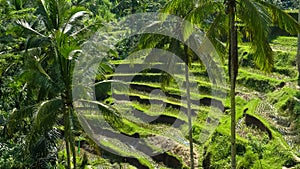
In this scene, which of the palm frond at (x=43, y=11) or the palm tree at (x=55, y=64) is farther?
the palm frond at (x=43, y=11)

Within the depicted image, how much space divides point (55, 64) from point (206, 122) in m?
11.8

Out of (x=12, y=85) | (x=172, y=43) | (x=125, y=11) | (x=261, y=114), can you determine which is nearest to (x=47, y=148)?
(x=12, y=85)

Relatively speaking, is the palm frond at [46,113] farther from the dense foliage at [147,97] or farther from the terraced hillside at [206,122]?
the terraced hillside at [206,122]

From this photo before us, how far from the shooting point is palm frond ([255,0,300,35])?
931 cm

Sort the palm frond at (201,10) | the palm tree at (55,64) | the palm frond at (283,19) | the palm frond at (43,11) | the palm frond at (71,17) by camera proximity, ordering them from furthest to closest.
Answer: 1. the palm frond at (71,17)
2. the palm frond at (43,11)
3. the palm tree at (55,64)
4. the palm frond at (201,10)
5. the palm frond at (283,19)

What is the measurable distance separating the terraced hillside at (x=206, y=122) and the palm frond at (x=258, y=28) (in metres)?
4.04

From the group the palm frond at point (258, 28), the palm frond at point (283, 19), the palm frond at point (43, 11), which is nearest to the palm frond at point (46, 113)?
the palm frond at point (43, 11)

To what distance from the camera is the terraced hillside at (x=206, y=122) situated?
16109 mm

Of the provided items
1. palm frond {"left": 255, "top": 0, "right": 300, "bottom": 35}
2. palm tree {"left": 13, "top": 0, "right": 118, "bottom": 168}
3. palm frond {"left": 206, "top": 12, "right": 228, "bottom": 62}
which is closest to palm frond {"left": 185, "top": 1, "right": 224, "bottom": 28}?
palm frond {"left": 206, "top": 12, "right": 228, "bottom": 62}

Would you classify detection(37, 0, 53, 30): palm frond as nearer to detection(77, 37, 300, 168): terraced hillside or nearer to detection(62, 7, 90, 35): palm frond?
detection(62, 7, 90, 35): palm frond

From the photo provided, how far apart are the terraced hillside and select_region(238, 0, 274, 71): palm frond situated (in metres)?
4.04

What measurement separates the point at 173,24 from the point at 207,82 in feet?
43.8

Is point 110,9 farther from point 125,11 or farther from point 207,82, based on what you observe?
point 207,82

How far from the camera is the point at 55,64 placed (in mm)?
11039
